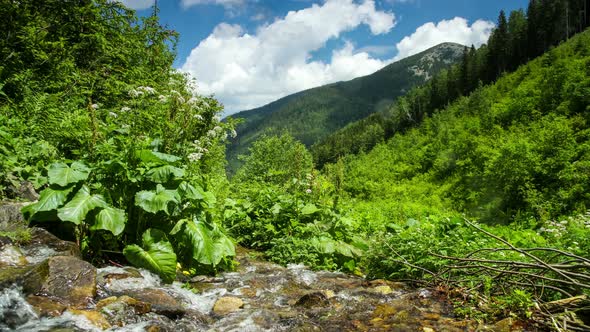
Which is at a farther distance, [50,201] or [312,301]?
[312,301]

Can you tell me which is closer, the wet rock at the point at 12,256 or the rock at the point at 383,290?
the wet rock at the point at 12,256

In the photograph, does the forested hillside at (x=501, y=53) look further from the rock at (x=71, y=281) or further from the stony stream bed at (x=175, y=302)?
the rock at (x=71, y=281)

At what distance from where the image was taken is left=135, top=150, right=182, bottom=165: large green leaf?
16.9 ft

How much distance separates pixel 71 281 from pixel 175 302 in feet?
3.98

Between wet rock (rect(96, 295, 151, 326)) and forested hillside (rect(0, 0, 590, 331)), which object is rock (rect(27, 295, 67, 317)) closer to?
forested hillside (rect(0, 0, 590, 331))

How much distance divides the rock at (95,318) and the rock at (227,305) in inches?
54.3

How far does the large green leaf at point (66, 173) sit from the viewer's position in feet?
15.0

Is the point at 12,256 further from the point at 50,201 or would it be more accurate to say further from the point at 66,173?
the point at 66,173

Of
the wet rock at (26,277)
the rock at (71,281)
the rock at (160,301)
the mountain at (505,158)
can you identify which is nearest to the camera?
the wet rock at (26,277)

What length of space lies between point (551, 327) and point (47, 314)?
5.10 m

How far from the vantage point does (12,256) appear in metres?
4.39

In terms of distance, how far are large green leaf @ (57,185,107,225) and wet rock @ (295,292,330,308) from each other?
3.04 metres

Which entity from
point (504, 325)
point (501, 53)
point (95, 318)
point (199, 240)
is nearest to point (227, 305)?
point (199, 240)

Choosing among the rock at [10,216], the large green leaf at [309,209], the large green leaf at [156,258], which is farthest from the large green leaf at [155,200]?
the large green leaf at [309,209]
